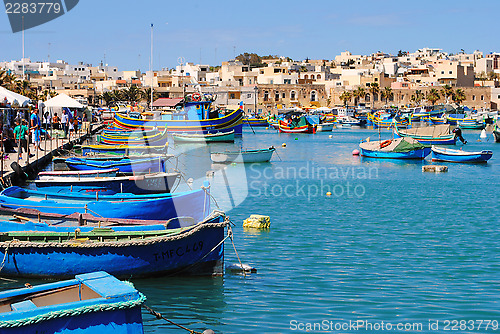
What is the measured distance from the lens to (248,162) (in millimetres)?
37875

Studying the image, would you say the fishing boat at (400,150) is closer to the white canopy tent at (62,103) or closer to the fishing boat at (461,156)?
the fishing boat at (461,156)

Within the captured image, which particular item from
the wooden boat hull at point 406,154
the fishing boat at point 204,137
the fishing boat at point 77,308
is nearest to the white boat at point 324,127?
the fishing boat at point 204,137

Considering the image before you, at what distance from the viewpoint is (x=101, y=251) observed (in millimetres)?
11797

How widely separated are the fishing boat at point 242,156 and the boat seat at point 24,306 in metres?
29.5

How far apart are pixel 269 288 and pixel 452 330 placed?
11.5 ft

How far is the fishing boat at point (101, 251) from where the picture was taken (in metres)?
11.8

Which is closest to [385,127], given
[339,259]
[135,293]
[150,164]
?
[150,164]

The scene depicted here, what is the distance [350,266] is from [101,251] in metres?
5.67

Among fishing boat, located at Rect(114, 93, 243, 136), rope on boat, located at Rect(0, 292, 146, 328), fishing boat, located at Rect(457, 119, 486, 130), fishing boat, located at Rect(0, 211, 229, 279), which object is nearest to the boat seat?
rope on boat, located at Rect(0, 292, 146, 328)

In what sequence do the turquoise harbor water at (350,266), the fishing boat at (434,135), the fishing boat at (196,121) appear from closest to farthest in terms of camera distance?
the turquoise harbor water at (350,266)
the fishing boat at (434,135)
the fishing boat at (196,121)

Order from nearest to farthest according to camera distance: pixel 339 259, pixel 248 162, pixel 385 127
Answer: pixel 339 259 < pixel 248 162 < pixel 385 127

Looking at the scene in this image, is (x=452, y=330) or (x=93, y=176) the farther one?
(x=93, y=176)

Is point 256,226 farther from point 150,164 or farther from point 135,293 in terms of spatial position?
point 135,293

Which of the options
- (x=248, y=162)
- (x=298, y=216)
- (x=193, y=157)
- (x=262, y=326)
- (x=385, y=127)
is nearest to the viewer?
(x=262, y=326)
